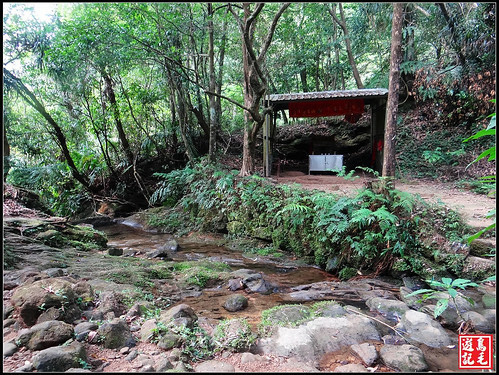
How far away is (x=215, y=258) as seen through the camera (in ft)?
22.8

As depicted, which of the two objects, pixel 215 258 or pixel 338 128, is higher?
pixel 338 128

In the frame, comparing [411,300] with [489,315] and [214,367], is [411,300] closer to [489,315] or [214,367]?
[489,315]

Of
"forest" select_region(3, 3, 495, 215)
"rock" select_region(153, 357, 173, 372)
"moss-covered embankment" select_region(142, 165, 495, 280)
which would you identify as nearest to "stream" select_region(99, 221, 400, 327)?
"moss-covered embankment" select_region(142, 165, 495, 280)

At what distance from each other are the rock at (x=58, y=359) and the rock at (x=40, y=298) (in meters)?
0.65

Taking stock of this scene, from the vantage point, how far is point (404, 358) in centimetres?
265

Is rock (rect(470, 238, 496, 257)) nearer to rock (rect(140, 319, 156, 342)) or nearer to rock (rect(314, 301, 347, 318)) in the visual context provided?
rock (rect(314, 301, 347, 318))

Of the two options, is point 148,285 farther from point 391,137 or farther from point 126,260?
point 391,137

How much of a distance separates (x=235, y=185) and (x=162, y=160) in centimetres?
592

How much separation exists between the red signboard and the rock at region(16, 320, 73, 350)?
9.93m

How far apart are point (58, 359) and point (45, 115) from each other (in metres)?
9.45

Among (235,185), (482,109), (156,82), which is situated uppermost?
(156,82)

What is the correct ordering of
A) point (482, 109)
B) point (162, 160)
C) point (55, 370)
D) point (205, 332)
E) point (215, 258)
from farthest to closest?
point (162, 160)
point (482, 109)
point (215, 258)
point (205, 332)
point (55, 370)

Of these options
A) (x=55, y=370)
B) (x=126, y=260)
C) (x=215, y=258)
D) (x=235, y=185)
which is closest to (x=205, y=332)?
(x=55, y=370)

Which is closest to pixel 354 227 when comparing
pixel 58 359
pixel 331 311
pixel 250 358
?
pixel 331 311
